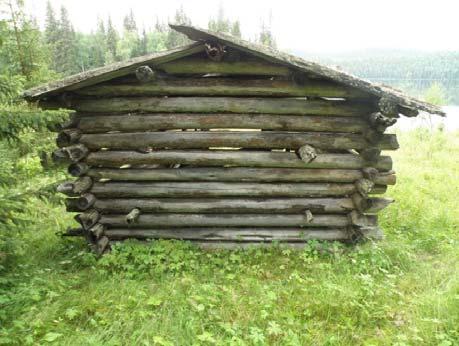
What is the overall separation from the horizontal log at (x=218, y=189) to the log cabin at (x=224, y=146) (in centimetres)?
2

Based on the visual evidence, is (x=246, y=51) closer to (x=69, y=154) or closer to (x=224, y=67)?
(x=224, y=67)

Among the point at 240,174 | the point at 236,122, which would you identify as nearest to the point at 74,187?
the point at 240,174

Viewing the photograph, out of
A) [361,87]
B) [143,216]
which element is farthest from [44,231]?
[361,87]

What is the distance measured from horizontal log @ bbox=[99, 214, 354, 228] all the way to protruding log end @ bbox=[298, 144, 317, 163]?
1206 millimetres

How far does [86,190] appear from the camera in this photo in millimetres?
5480

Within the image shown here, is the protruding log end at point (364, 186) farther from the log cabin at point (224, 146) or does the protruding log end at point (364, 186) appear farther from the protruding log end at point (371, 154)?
the protruding log end at point (371, 154)

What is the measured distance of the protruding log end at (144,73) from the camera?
464 cm

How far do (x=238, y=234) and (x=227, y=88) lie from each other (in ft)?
8.36

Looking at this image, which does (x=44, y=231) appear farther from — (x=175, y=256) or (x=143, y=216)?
(x=175, y=256)

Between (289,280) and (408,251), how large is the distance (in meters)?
2.34

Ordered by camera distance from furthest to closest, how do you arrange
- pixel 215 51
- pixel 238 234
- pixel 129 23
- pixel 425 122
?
pixel 129 23, pixel 425 122, pixel 238 234, pixel 215 51

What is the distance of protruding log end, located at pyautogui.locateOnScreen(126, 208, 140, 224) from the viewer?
536cm

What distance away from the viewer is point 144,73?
4.65 meters

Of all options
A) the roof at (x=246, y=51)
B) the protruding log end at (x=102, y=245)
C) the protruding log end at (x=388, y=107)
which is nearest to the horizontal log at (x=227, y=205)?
the protruding log end at (x=102, y=245)
